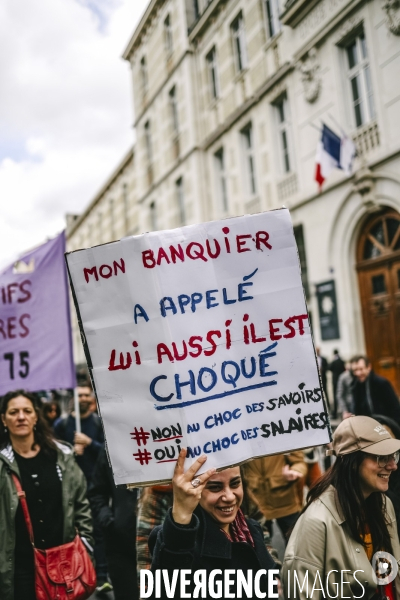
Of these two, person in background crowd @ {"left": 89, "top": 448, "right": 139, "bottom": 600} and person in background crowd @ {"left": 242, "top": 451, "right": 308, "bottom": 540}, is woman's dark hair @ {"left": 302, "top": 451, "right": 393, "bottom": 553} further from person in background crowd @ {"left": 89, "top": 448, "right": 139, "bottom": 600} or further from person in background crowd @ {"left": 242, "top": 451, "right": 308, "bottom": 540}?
person in background crowd @ {"left": 242, "top": 451, "right": 308, "bottom": 540}

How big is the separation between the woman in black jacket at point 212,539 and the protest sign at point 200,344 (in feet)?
0.54

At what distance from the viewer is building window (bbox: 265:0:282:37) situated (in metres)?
15.5

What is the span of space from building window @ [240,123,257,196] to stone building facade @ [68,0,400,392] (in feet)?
0.13

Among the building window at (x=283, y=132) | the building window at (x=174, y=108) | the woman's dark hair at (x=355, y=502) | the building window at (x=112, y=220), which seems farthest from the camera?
the building window at (x=112, y=220)

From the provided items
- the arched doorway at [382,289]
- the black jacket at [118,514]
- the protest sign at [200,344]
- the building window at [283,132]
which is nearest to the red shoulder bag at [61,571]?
the black jacket at [118,514]

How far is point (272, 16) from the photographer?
1588cm

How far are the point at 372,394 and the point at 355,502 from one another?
416 cm

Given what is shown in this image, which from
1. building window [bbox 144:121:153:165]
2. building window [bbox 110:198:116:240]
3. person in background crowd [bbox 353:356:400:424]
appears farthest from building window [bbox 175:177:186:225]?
person in background crowd [bbox 353:356:400:424]

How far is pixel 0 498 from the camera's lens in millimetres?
3297

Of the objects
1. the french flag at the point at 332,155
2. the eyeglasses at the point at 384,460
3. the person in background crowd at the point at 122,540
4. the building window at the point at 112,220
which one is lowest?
the person in background crowd at the point at 122,540

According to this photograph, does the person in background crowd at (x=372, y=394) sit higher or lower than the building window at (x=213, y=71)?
lower

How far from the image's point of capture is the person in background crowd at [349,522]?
7.45 ft

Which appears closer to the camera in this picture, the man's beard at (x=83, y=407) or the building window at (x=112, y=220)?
the man's beard at (x=83, y=407)

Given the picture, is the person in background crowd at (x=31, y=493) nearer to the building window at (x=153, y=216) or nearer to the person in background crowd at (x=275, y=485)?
the person in background crowd at (x=275, y=485)
